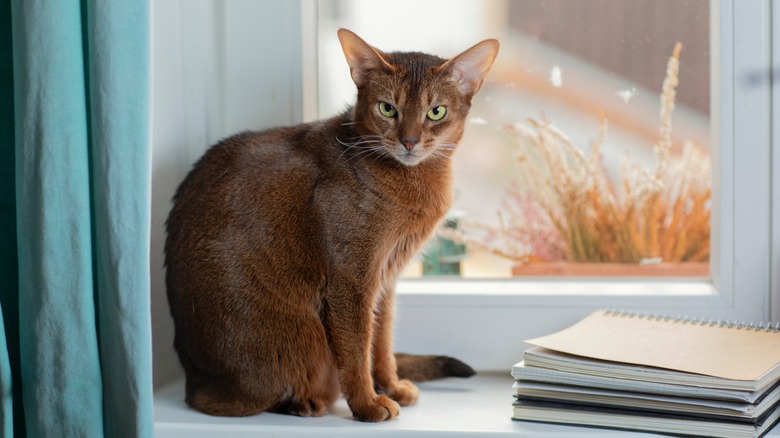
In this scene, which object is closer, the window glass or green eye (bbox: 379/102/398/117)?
green eye (bbox: 379/102/398/117)

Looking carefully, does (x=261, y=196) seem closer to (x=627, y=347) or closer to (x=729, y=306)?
(x=627, y=347)

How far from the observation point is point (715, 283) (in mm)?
1523

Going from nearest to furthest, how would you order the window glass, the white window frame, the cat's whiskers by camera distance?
the cat's whiskers < the white window frame < the window glass

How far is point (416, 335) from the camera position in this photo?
5.18 feet

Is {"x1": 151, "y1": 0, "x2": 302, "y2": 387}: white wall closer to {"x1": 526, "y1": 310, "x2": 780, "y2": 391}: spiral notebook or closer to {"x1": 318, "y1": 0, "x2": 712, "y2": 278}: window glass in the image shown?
{"x1": 318, "y1": 0, "x2": 712, "y2": 278}: window glass

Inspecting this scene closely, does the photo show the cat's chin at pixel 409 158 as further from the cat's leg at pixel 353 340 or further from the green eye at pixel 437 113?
the cat's leg at pixel 353 340

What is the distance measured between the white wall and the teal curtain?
421 mm

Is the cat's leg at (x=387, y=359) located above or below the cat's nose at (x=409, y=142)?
below

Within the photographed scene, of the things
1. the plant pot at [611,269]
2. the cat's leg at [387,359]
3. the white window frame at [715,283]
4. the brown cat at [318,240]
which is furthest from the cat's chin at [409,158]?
the plant pot at [611,269]

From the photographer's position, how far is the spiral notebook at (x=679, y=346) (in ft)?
3.68

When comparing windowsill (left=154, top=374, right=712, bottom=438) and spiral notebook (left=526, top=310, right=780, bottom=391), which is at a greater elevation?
spiral notebook (left=526, top=310, right=780, bottom=391)

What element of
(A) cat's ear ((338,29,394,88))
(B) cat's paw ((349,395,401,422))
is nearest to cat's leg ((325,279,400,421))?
(B) cat's paw ((349,395,401,422))

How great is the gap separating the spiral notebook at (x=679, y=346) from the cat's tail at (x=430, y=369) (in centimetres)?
24

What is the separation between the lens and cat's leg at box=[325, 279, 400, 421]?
50.0 inches
